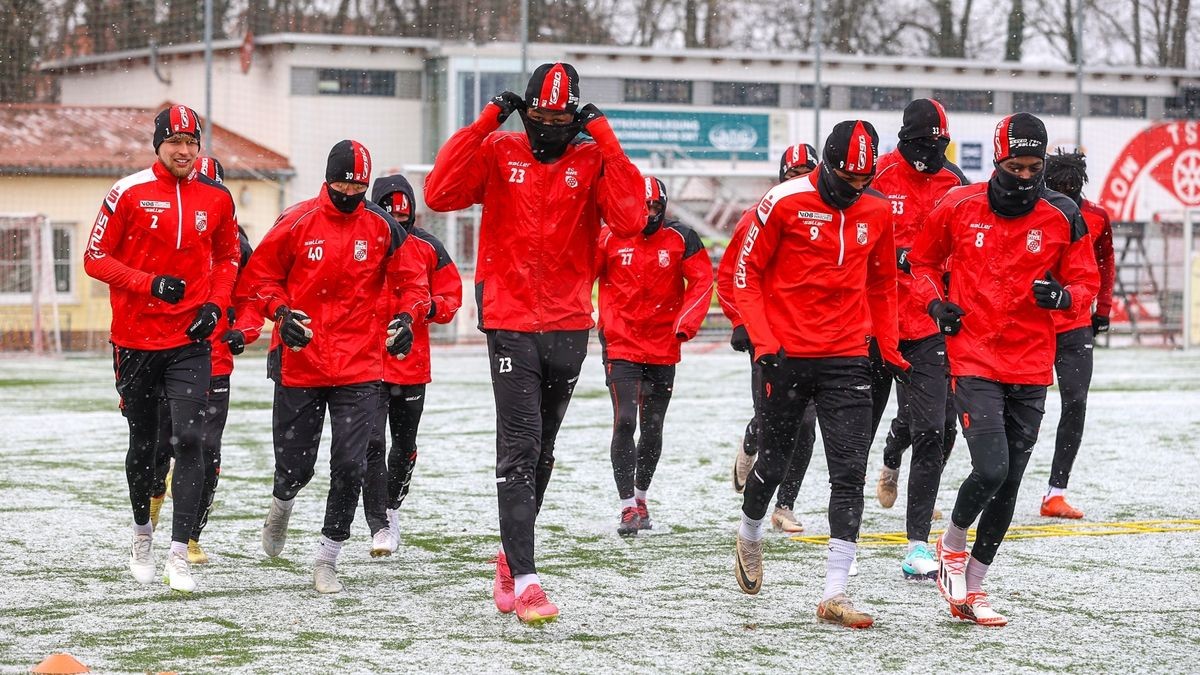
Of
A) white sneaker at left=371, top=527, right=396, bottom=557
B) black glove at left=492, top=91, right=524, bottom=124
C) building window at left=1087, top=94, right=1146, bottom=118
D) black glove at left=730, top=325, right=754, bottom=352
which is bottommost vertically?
white sneaker at left=371, top=527, right=396, bottom=557

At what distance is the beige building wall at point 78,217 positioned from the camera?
2691 cm

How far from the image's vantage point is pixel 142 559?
704 centimetres

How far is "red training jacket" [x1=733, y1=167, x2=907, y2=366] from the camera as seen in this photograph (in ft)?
21.1

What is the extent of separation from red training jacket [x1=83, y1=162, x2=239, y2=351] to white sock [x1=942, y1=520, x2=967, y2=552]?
3200mm

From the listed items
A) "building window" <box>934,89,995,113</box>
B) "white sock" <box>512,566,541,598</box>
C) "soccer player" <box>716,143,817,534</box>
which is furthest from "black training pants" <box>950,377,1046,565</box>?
"building window" <box>934,89,995,113</box>

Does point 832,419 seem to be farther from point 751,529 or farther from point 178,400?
point 178,400

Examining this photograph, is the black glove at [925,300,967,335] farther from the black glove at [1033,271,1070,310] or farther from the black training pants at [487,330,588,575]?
the black training pants at [487,330,588,575]

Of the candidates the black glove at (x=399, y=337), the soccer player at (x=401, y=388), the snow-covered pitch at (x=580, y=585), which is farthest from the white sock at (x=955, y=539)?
the soccer player at (x=401, y=388)

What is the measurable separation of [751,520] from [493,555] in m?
1.57

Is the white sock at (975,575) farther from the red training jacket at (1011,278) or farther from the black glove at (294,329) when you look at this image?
the black glove at (294,329)


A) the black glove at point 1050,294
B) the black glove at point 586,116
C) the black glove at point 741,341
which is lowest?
the black glove at point 741,341

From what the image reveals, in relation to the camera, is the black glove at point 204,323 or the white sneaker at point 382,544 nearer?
the black glove at point 204,323

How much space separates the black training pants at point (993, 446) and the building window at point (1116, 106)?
101 feet

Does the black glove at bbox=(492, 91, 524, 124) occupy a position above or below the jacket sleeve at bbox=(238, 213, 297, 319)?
above
